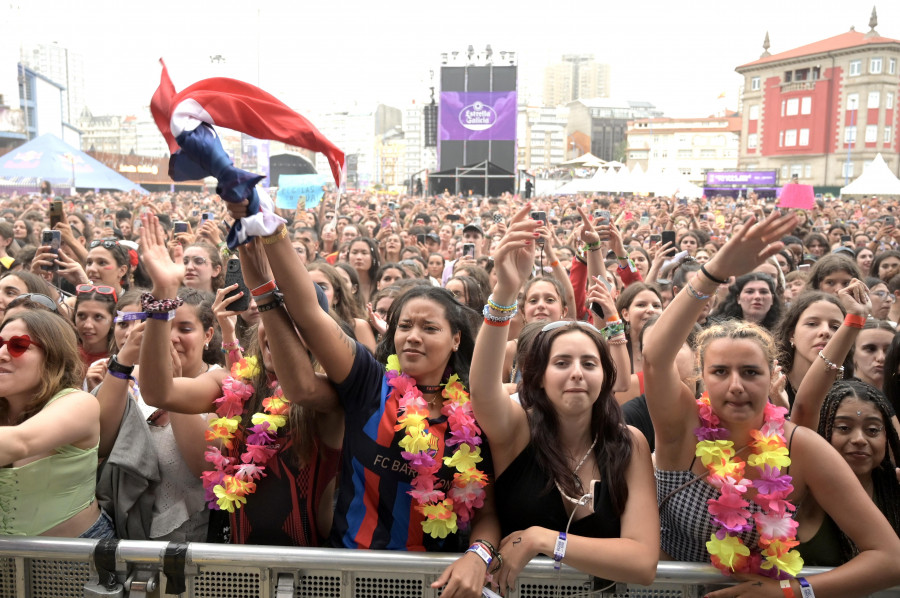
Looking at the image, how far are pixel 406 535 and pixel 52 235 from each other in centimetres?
454

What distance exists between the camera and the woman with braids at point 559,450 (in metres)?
2.24

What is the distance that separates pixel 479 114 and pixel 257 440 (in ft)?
114

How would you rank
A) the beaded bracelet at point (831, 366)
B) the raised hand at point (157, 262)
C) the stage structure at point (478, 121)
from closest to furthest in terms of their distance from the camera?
the raised hand at point (157, 262) < the beaded bracelet at point (831, 366) < the stage structure at point (478, 121)

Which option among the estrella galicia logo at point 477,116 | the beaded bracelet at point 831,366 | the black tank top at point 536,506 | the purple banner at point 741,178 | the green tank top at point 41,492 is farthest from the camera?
the purple banner at point 741,178

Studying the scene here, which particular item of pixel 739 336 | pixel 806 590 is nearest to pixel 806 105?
pixel 739 336

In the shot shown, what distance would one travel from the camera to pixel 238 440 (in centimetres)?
283

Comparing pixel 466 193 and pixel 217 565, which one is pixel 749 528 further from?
pixel 466 193

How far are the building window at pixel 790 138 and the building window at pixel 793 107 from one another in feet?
4.81

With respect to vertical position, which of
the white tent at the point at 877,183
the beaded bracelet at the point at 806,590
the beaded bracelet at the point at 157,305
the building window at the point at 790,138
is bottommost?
the beaded bracelet at the point at 806,590

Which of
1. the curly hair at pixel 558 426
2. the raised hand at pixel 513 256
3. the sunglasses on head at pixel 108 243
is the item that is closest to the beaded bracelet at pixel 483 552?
the curly hair at pixel 558 426

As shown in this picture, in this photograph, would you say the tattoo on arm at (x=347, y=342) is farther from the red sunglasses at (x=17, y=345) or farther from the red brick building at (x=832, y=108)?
the red brick building at (x=832, y=108)

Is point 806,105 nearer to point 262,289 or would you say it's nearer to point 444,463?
point 444,463

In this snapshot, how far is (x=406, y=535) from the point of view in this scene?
2439 millimetres

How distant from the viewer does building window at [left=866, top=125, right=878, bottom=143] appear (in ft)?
190
